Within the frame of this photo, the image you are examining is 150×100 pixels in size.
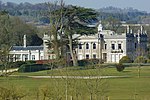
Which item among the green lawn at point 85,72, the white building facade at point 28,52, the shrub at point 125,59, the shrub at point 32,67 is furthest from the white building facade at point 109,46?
the green lawn at point 85,72

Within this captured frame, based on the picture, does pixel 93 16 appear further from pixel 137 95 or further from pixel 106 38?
pixel 137 95

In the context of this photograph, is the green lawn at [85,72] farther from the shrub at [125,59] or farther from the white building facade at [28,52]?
the white building facade at [28,52]

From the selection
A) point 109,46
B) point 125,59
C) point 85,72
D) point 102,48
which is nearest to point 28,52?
point 102,48

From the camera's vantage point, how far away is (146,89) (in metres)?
40.3

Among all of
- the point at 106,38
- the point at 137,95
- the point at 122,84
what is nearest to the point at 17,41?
the point at 106,38

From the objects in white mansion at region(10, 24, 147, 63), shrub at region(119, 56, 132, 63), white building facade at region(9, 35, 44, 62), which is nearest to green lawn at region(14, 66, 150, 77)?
shrub at region(119, 56, 132, 63)

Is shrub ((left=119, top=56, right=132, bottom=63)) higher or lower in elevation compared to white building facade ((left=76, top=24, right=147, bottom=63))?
lower

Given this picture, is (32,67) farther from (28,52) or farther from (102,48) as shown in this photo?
Result: (102,48)

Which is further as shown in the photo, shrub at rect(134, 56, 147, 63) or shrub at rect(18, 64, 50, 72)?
shrub at rect(134, 56, 147, 63)

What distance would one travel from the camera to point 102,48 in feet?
300

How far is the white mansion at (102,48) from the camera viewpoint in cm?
8938

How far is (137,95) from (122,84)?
9595mm

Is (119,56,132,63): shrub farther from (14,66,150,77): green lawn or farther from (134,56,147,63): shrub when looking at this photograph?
(14,66,150,77): green lawn

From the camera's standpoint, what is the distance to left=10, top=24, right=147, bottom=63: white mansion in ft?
293
